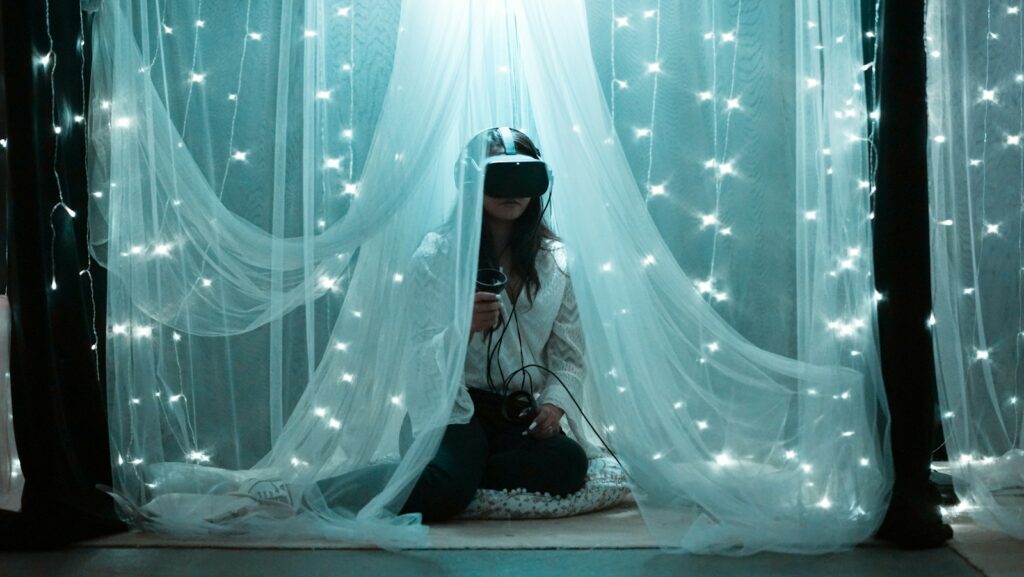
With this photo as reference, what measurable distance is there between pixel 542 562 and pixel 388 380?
1.66ft

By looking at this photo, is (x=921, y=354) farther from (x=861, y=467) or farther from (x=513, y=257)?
(x=513, y=257)

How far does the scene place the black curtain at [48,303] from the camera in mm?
2188

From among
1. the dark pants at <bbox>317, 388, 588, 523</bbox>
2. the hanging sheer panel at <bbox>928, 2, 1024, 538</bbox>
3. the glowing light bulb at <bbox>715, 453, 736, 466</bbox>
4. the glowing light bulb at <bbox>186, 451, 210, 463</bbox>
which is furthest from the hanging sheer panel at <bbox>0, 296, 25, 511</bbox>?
the hanging sheer panel at <bbox>928, 2, 1024, 538</bbox>

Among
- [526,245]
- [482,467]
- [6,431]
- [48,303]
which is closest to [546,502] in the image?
[482,467]

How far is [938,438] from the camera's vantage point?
2768 mm

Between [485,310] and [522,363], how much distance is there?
229 millimetres

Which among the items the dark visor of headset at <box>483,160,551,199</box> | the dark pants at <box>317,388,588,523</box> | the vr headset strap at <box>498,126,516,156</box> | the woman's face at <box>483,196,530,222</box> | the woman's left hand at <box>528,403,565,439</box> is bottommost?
the dark pants at <box>317,388,588,523</box>

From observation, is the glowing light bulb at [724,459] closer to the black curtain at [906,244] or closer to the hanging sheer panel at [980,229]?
the black curtain at [906,244]

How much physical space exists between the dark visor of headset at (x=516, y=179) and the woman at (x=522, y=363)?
0.10 metres

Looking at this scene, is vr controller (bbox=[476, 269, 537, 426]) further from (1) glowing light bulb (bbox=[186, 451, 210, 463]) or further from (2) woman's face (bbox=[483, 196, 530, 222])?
(1) glowing light bulb (bbox=[186, 451, 210, 463])

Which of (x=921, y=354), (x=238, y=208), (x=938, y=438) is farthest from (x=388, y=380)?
(x=938, y=438)

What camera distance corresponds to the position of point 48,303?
223 cm

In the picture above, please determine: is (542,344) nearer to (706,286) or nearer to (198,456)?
Answer: (706,286)

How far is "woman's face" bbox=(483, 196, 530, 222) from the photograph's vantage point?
244 cm
